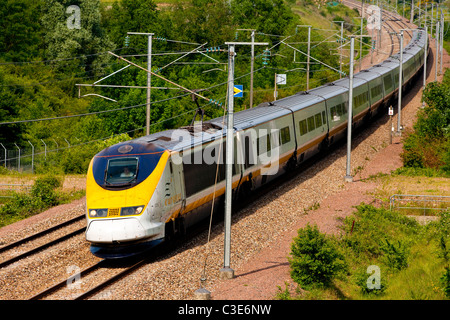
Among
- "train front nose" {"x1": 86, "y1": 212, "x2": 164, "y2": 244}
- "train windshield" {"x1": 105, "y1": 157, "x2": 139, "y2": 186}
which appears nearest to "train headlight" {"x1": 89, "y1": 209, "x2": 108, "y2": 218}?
"train front nose" {"x1": 86, "y1": 212, "x2": 164, "y2": 244}

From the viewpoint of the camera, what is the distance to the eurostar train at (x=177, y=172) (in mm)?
16875

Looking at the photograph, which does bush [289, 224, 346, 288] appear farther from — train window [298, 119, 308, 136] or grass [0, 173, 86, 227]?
grass [0, 173, 86, 227]

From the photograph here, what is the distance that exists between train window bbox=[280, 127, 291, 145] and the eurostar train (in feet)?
0.14

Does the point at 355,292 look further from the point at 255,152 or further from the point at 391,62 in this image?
the point at 391,62

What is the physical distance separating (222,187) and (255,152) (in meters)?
2.91

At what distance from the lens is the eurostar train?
55.4 feet

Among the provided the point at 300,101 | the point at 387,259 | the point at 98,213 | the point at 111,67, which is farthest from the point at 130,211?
the point at 111,67

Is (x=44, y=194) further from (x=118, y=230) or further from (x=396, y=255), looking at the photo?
(x=396, y=255)

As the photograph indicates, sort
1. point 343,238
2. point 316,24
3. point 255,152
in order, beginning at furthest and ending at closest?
point 316,24, point 255,152, point 343,238

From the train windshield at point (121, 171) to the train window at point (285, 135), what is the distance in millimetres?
9858

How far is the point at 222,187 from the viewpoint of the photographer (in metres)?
21.2

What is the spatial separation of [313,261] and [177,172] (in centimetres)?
476

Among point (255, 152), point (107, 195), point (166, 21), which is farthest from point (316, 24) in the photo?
point (107, 195)

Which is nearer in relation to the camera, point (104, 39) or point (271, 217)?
point (271, 217)
